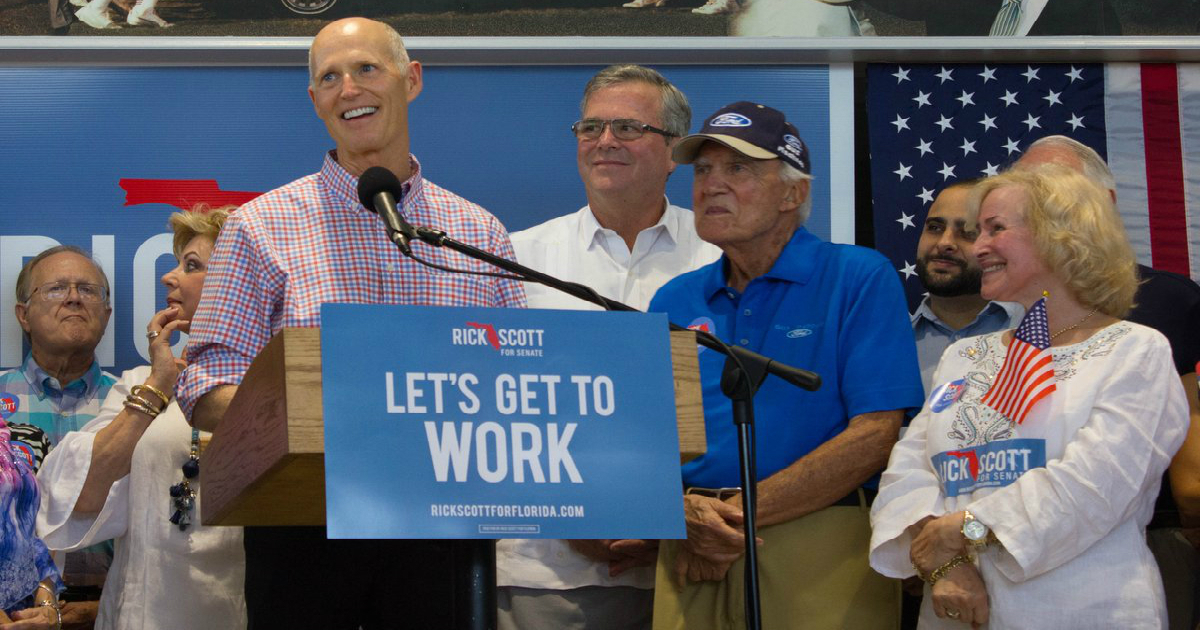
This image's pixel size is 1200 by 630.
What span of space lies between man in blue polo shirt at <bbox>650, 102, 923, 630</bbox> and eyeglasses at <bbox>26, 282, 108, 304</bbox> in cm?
176

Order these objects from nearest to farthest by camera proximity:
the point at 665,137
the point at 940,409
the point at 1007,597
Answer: the point at 1007,597 → the point at 940,409 → the point at 665,137

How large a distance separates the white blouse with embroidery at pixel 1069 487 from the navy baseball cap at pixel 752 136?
759 millimetres

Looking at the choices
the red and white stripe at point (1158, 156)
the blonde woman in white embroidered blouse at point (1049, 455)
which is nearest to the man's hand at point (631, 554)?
the blonde woman in white embroidered blouse at point (1049, 455)

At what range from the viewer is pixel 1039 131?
420 centimetres

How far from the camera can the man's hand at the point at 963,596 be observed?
9.27 feet

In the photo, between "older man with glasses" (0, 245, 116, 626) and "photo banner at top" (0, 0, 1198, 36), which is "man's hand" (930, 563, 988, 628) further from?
"older man with glasses" (0, 245, 116, 626)

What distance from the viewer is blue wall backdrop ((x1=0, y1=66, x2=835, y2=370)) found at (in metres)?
4.07

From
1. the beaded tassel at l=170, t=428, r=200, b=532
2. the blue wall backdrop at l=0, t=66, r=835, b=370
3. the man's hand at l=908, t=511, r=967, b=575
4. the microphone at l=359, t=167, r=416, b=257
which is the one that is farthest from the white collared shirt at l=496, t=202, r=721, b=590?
the microphone at l=359, t=167, r=416, b=257

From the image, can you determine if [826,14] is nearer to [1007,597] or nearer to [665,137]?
[665,137]

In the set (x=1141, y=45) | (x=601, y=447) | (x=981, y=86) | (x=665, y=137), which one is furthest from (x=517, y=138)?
(x=601, y=447)

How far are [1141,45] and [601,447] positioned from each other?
9.59ft

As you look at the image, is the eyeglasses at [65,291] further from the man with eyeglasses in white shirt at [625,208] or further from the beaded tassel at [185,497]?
the man with eyeglasses in white shirt at [625,208]

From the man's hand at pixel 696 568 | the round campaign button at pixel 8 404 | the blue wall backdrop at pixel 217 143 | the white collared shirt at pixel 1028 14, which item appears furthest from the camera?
the white collared shirt at pixel 1028 14

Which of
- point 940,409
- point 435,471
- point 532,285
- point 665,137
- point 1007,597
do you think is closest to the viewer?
point 435,471
